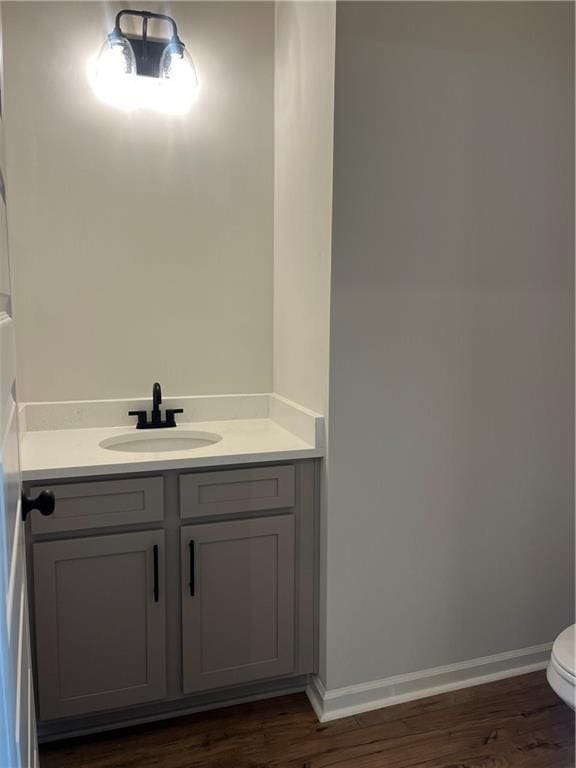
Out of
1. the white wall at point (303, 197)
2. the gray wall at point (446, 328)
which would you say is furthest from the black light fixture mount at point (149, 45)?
the gray wall at point (446, 328)

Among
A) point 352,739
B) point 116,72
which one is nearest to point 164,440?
point 352,739

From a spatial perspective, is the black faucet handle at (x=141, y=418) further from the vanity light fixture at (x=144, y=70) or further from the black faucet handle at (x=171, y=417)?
the vanity light fixture at (x=144, y=70)

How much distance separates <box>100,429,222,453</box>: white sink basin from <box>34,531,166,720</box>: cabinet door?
450 millimetres

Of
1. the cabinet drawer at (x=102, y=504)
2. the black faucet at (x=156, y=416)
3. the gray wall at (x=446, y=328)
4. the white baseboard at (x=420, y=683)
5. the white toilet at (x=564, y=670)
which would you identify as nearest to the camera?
the white toilet at (x=564, y=670)

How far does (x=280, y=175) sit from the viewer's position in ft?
7.48

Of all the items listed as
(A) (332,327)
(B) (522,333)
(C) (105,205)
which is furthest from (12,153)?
(B) (522,333)

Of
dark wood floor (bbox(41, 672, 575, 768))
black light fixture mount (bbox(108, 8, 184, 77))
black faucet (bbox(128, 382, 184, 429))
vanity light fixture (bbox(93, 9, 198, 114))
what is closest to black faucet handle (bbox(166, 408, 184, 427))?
black faucet (bbox(128, 382, 184, 429))

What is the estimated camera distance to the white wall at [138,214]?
81.5 inches

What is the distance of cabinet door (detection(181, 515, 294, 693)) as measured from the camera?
1.88 m

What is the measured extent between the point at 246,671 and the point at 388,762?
0.50 meters

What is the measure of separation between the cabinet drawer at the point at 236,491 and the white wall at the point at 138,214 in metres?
0.58

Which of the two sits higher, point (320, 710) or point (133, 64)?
point (133, 64)

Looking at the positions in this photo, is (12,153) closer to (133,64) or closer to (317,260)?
(133,64)

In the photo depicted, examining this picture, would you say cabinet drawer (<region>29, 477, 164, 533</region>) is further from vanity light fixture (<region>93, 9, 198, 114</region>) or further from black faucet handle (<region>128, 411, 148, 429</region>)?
vanity light fixture (<region>93, 9, 198, 114</region>)
